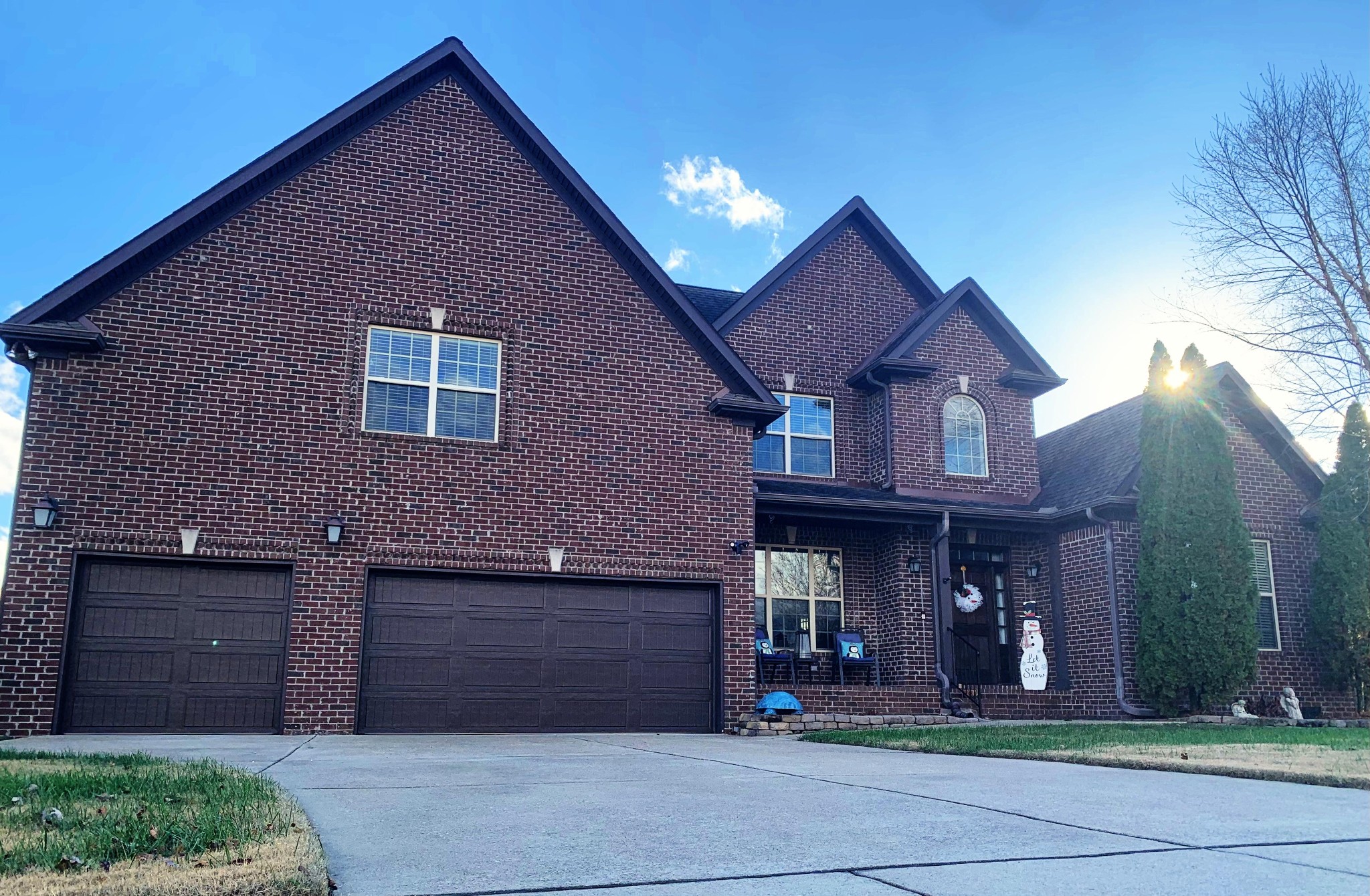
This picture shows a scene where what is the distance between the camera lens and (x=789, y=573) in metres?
17.0

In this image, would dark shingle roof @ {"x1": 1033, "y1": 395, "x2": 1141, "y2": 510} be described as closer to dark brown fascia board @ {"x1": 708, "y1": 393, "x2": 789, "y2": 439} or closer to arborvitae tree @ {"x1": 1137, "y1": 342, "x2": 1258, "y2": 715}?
arborvitae tree @ {"x1": 1137, "y1": 342, "x2": 1258, "y2": 715}

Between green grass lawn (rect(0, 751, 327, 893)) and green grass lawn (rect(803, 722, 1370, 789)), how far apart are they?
577 cm

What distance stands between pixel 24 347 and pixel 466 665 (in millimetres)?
6266

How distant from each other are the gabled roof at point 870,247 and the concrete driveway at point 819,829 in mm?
11866

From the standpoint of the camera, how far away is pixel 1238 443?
18234 mm

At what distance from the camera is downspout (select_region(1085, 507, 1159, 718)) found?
16.0m

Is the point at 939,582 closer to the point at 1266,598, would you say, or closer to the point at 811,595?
the point at 811,595

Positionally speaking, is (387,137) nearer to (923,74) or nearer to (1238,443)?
(923,74)

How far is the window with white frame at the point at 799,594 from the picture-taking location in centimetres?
1670

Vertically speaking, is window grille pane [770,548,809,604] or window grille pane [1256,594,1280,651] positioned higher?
window grille pane [770,548,809,604]

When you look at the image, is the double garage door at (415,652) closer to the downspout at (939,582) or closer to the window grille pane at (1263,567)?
the downspout at (939,582)

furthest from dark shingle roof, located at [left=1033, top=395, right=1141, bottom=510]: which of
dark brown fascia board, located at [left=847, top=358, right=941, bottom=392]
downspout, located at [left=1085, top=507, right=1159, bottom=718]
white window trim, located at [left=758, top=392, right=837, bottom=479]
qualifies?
white window trim, located at [left=758, top=392, right=837, bottom=479]

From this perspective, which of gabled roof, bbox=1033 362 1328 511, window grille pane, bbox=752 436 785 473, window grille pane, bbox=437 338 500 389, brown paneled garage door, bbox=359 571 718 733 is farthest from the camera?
window grille pane, bbox=752 436 785 473

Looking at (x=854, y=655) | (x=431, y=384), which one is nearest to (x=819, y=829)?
(x=431, y=384)
